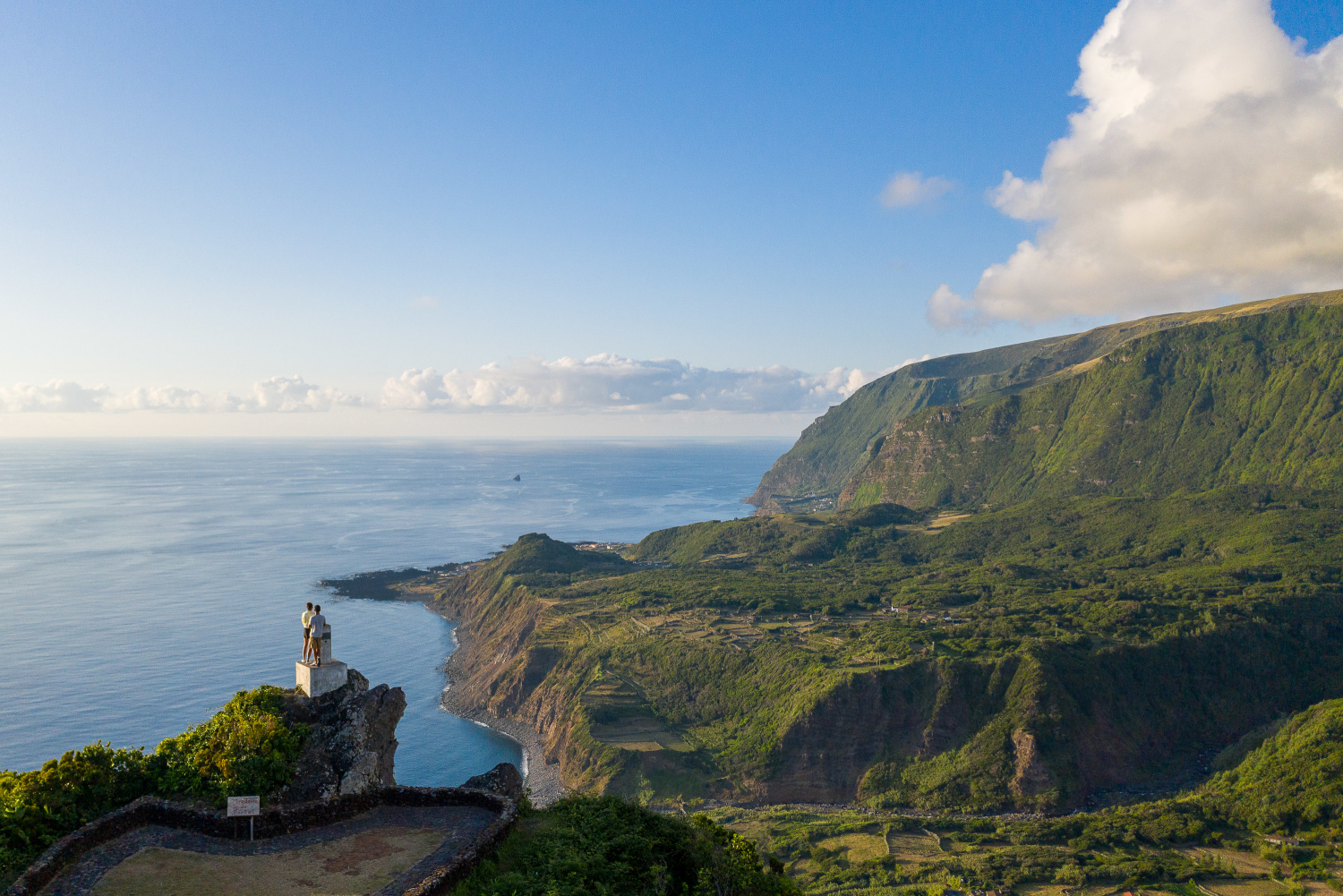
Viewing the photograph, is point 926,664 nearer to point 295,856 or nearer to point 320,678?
point 320,678

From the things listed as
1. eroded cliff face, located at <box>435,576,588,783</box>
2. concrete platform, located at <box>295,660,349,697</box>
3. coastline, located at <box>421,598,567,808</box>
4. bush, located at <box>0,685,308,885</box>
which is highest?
concrete platform, located at <box>295,660,349,697</box>

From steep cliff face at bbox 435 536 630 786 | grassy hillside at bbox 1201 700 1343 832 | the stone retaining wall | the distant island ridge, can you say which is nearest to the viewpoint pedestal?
the stone retaining wall

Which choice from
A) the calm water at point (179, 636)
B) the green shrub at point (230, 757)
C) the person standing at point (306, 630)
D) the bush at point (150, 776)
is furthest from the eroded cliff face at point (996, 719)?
the bush at point (150, 776)

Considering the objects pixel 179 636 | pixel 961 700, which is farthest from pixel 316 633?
pixel 179 636

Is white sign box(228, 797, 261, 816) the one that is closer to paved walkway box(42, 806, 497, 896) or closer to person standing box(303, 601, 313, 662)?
paved walkway box(42, 806, 497, 896)

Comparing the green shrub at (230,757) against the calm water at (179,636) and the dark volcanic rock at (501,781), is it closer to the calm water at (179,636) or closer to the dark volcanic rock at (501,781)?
the dark volcanic rock at (501,781)
